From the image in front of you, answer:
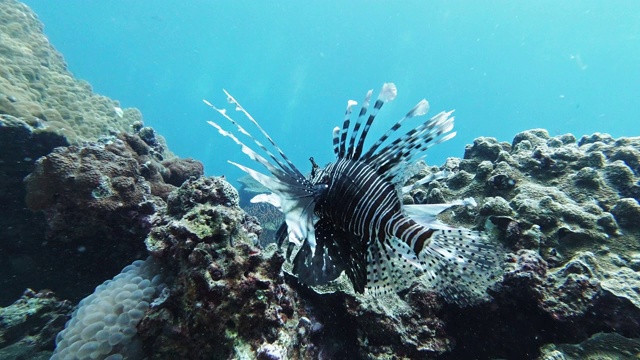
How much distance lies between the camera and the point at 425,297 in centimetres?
310

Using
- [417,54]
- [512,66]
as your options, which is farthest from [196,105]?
[512,66]

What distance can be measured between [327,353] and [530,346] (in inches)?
71.9

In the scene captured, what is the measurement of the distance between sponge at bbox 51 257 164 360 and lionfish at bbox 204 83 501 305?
1.31 metres

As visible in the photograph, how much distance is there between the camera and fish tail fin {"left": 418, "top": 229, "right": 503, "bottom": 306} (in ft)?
6.95

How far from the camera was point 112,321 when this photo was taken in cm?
251

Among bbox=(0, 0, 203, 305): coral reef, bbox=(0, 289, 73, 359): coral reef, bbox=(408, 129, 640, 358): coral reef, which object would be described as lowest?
bbox=(408, 129, 640, 358): coral reef

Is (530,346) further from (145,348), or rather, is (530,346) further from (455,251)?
(145,348)

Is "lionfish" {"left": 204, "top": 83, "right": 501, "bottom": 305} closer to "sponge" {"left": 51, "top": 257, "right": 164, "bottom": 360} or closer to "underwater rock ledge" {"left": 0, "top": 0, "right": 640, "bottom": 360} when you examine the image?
"underwater rock ledge" {"left": 0, "top": 0, "right": 640, "bottom": 360}

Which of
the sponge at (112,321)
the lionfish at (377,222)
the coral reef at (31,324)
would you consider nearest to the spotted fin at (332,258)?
the lionfish at (377,222)

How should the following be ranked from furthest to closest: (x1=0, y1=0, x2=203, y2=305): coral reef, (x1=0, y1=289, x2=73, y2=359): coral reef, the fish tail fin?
(x1=0, y1=0, x2=203, y2=305): coral reef < (x1=0, y1=289, x2=73, y2=359): coral reef < the fish tail fin

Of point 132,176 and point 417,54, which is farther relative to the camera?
point 417,54

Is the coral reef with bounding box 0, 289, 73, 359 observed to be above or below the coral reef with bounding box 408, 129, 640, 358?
above

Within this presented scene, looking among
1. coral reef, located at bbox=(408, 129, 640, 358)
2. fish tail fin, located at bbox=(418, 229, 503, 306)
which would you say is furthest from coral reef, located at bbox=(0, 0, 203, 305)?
coral reef, located at bbox=(408, 129, 640, 358)

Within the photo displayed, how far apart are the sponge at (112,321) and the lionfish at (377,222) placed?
1.31 metres
